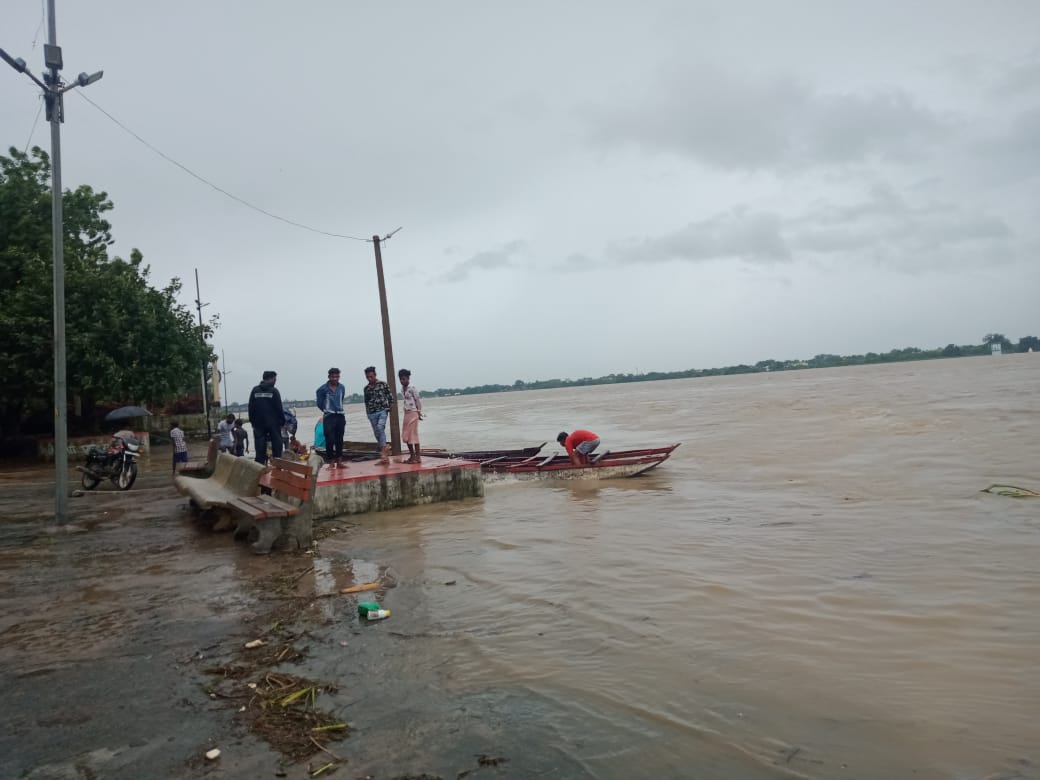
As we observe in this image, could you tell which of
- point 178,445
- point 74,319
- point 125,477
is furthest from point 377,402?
point 74,319

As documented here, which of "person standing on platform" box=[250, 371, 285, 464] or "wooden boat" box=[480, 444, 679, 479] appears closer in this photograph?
"person standing on platform" box=[250, 371, 285, 464]

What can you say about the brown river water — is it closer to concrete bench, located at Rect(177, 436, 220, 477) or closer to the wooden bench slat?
the wooden bench slat

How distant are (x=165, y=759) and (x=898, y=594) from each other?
5.66 meters

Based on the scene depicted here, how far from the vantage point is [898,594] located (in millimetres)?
5934

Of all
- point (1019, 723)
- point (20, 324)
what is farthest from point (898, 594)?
point (20, 324)

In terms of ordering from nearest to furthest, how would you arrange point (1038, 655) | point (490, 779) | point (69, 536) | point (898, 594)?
1. point (490, 779)
2. point (1038, 655)
3. point (898, 594)
4. point (69, 536)

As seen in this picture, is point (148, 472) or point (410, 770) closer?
point (410, 770)

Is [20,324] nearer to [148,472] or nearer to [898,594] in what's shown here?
[148,472]

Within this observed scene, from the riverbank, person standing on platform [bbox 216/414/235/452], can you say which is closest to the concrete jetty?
the riverbank

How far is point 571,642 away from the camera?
482 centimetres

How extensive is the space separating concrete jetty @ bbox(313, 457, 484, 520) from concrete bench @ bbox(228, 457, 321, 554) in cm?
131

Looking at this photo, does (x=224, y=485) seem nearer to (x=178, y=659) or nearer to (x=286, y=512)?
(x=286, y=512)

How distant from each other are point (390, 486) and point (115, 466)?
7.33m

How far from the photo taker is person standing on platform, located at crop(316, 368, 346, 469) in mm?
11852
